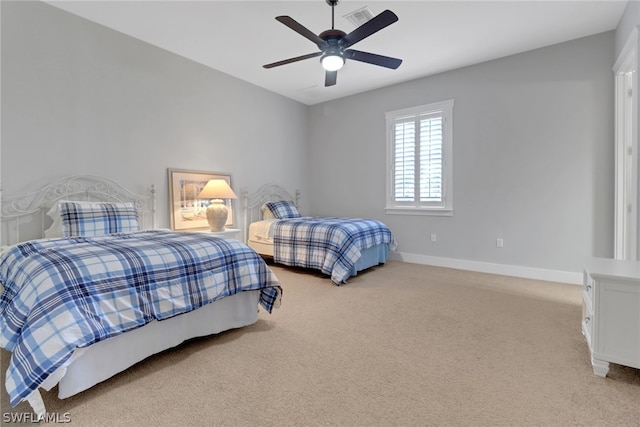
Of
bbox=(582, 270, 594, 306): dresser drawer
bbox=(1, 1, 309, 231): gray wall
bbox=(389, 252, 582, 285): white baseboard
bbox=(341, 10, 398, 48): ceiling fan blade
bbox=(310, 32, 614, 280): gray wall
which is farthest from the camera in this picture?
bbox=(389, 252, 582, 285): white baseboard

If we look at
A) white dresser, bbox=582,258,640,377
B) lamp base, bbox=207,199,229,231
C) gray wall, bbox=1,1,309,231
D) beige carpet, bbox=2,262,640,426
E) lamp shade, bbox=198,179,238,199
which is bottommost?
beige carpet, bbox=2,262,640,426

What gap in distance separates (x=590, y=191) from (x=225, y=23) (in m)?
4.42

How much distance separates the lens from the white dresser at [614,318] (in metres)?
1.67

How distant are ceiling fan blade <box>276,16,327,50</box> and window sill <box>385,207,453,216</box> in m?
2.96

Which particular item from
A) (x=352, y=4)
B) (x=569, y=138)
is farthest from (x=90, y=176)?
(x=569, y=138)

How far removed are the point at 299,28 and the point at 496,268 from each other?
148 inches

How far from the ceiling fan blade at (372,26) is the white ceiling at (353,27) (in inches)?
23.4

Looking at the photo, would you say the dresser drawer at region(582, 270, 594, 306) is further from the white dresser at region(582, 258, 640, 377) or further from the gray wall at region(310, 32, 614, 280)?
the gray wall at region(310, 32, 614, 280)

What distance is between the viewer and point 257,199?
511 centimetres

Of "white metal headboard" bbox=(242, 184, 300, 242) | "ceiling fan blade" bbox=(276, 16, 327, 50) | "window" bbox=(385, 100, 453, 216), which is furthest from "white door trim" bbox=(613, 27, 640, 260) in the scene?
"white metal headboard" bbox=(242, 184, 300, 242)

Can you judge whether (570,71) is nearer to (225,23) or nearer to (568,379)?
(568,379)

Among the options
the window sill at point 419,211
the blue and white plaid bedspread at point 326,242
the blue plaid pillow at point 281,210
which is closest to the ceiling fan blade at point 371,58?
the blue and white plaid bedspread at point 326,242

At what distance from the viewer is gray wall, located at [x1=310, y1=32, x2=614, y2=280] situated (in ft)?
11.4

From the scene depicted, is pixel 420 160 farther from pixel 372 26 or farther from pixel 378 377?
pixel 378 377
